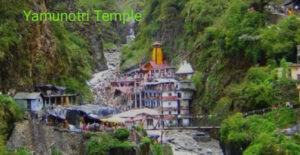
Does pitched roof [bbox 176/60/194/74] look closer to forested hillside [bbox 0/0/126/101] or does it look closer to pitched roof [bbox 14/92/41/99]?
forested hillside [bbox 0/0/126/101]

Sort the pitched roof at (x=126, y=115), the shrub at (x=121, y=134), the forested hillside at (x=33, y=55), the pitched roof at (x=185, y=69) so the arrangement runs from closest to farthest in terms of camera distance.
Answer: the shrub at (x=121, y=134)
the forested hillside at (x=33, y=55)
the pitched roof at (x=126, y=115)
the pitched roof at (x=185, y=69)

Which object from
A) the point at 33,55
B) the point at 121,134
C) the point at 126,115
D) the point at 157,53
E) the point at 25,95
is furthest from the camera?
the point at 157,53

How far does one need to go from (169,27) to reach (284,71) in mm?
47017

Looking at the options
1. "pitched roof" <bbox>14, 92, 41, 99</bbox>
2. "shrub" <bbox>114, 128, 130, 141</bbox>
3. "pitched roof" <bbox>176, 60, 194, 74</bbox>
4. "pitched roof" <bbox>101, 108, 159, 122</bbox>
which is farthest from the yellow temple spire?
"shrub" <bbox>114, 128, 130, 141</bbox>

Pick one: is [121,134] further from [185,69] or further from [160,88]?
[185,69]

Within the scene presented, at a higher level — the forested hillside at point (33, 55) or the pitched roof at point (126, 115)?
the forested hillside at point (33, 55)

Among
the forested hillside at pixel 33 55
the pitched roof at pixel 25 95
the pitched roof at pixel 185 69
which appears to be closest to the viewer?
the pitched roof at pixel 25 95

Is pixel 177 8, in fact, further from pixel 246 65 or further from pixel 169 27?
pixel 246 65

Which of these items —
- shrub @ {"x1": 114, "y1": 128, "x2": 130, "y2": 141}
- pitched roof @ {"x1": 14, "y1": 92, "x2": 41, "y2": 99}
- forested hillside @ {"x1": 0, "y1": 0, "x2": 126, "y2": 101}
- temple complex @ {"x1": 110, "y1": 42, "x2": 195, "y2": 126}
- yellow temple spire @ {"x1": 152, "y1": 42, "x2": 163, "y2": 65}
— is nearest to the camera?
shrub @ {"x1": 114, "y1": 128, "x2": 130, "y2": 141}

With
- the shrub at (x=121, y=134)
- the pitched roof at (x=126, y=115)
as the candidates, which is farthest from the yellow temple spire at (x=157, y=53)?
the shrub at (x=121, y=134)

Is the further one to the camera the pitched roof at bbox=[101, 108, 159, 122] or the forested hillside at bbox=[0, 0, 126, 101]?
the pitched roof at bbox=[101, 108, 159, 122]

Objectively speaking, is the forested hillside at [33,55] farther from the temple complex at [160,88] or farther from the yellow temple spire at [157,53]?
the yellow temple spire at [157,53]

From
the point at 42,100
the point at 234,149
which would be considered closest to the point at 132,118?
the point at 42,100

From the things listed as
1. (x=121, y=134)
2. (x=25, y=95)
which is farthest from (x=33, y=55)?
(x=121, y=134)
